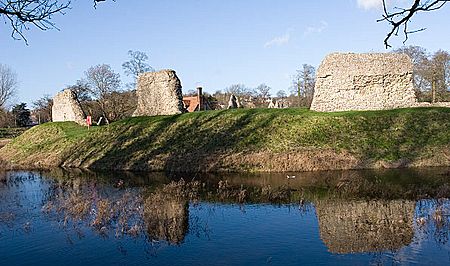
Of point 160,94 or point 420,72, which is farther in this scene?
point 420,72

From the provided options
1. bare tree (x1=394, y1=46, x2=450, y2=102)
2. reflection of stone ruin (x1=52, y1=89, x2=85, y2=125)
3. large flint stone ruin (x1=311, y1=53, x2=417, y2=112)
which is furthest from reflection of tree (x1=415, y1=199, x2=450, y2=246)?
bare tree (x1=394, y1=46, x2=450, y2=102)

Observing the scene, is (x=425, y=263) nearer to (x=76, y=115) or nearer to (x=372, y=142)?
(x=372, y=142)

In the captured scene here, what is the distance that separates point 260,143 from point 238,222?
1136cm

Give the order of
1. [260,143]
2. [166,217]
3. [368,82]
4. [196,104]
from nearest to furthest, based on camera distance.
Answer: [166,217]
[260,143]
[368,82]
[196,104]

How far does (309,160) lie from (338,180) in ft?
12.8

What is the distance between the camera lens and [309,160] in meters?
19.3

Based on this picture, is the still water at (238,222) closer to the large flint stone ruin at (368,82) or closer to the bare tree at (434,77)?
the large flint stone ruin at (368,82)

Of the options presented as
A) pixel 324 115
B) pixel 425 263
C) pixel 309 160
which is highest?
pixel 324 115

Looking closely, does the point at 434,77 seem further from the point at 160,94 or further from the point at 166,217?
the point at 166,217

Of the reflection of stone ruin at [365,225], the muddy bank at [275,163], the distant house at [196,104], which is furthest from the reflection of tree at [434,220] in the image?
the distant house at [196,104]

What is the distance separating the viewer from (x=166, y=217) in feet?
36.3

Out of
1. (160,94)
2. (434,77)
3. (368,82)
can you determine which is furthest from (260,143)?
(434,77)

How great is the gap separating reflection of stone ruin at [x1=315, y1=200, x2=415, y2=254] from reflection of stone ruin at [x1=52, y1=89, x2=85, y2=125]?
26692mm

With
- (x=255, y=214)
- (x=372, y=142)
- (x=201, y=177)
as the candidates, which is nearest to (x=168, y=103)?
(x=201, y=177)
